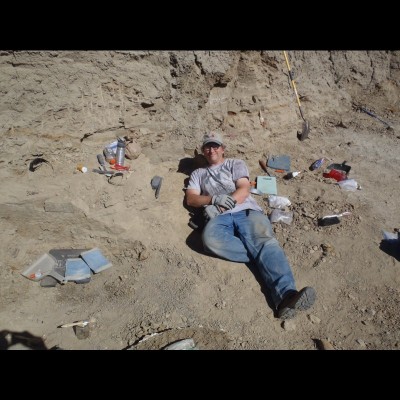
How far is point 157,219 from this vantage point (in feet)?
13.6

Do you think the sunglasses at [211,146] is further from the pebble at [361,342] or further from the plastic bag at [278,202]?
the pebble at [361,342]

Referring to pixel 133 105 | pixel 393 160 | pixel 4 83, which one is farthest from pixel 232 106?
pixel 4 83

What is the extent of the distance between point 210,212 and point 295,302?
1.50 metres

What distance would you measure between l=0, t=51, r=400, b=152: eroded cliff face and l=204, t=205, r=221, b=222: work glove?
1268mm

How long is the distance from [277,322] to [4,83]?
12.3ft

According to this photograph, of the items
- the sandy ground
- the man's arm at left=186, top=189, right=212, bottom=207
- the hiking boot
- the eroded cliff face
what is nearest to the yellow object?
the sandy ground

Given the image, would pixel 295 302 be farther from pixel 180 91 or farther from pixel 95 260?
pixel 180 91

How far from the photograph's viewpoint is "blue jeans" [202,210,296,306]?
3330mm

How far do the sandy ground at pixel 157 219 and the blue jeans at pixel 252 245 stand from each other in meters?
0.16

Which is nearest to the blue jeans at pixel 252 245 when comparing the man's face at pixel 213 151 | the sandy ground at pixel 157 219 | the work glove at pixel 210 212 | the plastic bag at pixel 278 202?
the work glove at pixel 210 212

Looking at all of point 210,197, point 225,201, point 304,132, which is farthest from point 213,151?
point 304,132

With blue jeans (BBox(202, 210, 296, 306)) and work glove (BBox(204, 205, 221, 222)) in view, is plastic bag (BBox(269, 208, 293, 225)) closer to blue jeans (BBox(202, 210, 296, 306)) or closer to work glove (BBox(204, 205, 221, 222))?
blue jeans (BBox(202, 210, 296, 306))
